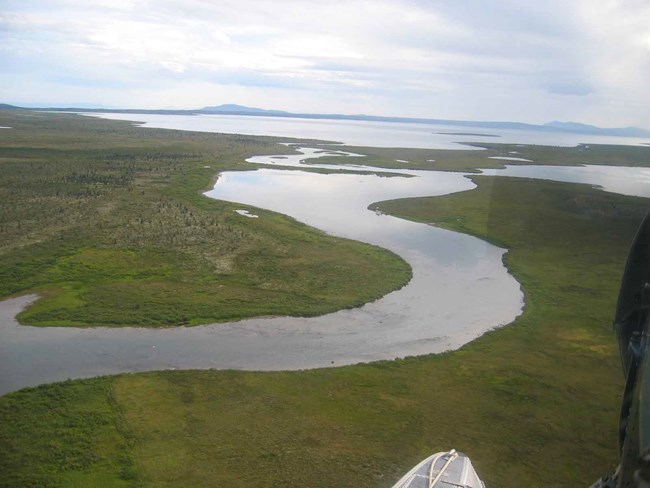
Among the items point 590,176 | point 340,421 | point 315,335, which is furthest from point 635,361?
point 590,176

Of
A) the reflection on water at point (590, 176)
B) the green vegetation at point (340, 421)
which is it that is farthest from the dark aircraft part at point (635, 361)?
the reflection on water at point (590, 176)

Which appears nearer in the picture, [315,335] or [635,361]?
[635,361]

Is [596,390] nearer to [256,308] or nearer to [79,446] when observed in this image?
[256,308]

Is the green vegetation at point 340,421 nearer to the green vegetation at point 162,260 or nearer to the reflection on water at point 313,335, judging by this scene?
the reflection on water at point 313,335

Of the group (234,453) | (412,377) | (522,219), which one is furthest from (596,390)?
(522,219)

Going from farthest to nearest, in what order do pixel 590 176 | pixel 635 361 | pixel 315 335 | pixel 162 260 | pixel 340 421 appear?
pixel 590 176 < pixel 162 260 < pixel 315 335 < pixel 340 421 < pixel 635 361

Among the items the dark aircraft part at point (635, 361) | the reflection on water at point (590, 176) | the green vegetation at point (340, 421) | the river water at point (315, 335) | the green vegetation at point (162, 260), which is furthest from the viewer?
the reflection on water at point (590, 176)

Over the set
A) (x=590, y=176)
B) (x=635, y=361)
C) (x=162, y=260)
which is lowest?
(x=162, y=260)

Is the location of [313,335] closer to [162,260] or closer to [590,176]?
[162,260]
